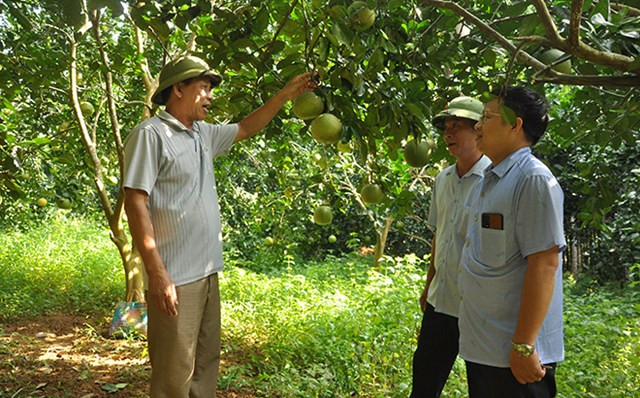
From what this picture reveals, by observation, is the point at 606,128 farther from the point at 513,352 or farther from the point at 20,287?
the point at 20,287

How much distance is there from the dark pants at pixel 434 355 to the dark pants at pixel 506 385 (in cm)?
53

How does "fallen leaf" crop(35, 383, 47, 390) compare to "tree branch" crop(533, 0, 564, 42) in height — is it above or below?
below

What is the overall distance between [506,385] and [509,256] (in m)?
0.36

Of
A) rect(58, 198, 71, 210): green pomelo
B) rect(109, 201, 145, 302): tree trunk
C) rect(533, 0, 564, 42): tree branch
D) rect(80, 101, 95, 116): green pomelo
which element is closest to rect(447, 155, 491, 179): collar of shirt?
rect(533, 0, 564, 42): tree branch

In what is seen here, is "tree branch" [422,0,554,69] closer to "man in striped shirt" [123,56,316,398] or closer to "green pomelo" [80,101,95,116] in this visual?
"man in striped shirt" [123,56,316,398]

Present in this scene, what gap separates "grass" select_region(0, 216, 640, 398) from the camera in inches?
125

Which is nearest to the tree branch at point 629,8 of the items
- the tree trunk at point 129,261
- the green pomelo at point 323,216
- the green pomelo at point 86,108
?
the green pomelo at point 323,216

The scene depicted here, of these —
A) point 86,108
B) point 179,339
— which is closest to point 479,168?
point 179,339

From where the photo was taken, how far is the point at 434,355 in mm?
2252

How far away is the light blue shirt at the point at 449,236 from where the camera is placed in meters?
2.17

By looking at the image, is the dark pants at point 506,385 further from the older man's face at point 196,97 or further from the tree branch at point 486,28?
the older man's face at point 196,97

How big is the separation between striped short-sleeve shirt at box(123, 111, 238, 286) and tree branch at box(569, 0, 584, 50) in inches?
54.0

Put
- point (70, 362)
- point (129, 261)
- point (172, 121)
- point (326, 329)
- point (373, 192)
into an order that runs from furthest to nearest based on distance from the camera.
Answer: point (129, 261)
point (326, 329)
point (70, 362)
point (373, 192)
point (172, 121)

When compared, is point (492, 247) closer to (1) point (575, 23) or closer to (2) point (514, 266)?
(2) point (514, 266)
